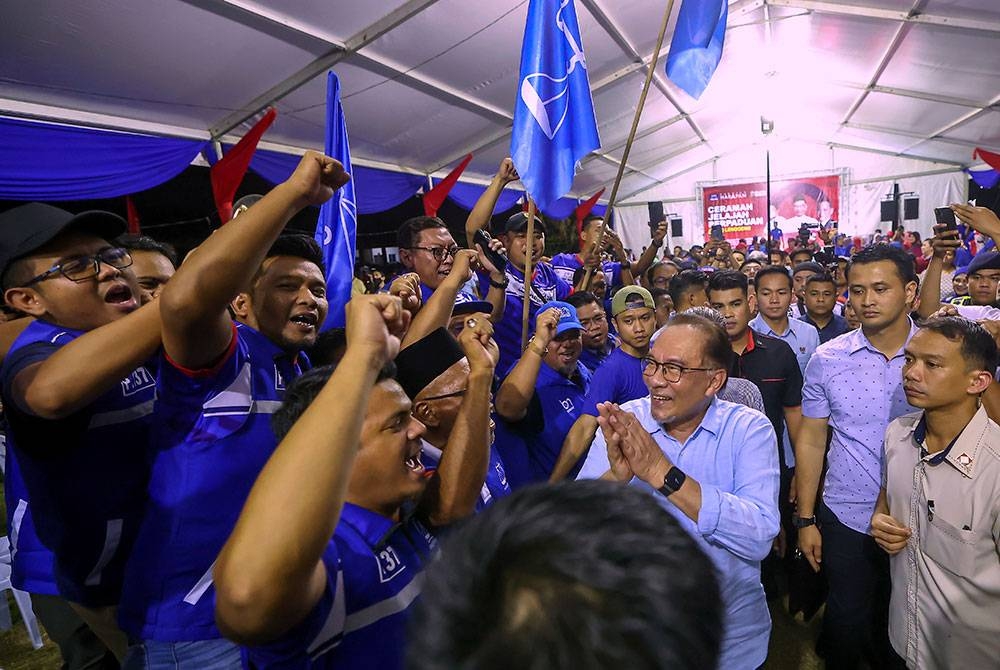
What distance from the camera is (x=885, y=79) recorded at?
1032cm

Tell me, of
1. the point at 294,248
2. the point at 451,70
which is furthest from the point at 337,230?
the point at 451,70

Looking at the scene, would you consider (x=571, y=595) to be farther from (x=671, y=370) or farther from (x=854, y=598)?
(x=854, y=598)

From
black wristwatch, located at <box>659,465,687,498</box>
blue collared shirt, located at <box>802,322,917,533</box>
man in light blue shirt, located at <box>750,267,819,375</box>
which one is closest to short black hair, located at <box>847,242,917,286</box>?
blue collared shirt, located at <box>802,322,917,533</box>

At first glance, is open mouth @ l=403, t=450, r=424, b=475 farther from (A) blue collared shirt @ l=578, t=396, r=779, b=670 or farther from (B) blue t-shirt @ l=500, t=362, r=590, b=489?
(B) blue t-shirt @ l=500, t=362, r=590, b=489

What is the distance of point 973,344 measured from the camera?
1.78 m

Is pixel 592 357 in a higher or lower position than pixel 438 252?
lower

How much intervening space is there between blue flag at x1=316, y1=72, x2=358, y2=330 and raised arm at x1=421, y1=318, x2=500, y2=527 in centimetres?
147

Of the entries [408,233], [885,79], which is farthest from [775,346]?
[885,79]

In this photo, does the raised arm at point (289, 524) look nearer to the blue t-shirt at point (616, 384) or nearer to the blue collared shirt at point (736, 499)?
the blue collared shirt at point (736, 499)

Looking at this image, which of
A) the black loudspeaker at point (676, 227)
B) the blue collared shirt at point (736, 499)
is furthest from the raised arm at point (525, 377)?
the black loudspeaker at point (676, 227)

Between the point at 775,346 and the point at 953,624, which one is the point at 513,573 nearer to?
the point at 953,624

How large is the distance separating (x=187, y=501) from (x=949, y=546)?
224 centimetres

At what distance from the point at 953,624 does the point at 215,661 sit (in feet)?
7.14

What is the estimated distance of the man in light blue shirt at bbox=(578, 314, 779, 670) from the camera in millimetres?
1451
